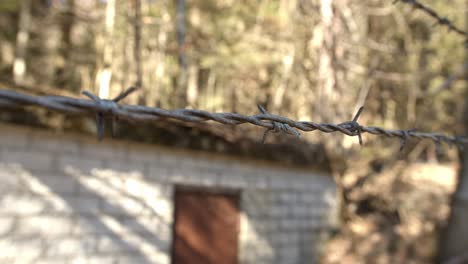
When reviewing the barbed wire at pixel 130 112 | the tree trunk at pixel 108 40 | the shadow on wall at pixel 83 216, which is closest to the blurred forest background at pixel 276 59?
the tree trunk at pixel 108 40

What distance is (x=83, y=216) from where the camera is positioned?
4.02 meters

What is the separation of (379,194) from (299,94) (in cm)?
368

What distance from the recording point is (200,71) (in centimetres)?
1445

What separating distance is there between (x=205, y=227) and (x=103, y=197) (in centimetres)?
150

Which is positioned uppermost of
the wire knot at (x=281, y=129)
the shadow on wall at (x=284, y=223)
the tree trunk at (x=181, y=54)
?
the tree trunk at (x=181, y=54)

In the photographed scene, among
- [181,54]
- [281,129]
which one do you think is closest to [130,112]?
[281,129]

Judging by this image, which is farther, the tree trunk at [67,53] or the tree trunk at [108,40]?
the tree trunk at [67,53]

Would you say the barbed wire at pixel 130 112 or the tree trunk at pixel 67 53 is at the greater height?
the tree trunk at pixel 67 53

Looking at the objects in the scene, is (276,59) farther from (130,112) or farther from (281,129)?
(130,112)

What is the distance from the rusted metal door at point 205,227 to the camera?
4.96 metres

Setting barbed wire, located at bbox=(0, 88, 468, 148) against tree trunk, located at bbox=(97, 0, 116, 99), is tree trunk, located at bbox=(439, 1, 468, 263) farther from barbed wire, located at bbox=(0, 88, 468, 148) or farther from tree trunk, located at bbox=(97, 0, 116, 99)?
tree trunk, located at bbox=(97, 0, 116, 99)

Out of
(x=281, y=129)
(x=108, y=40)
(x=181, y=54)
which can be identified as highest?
(x=108, y=40)

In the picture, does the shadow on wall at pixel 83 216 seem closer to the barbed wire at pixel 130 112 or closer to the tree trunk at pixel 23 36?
the barbed wire at pixel 130 112

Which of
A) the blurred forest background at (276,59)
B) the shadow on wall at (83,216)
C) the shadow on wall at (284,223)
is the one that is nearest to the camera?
the shadow on wall at (83,216)
